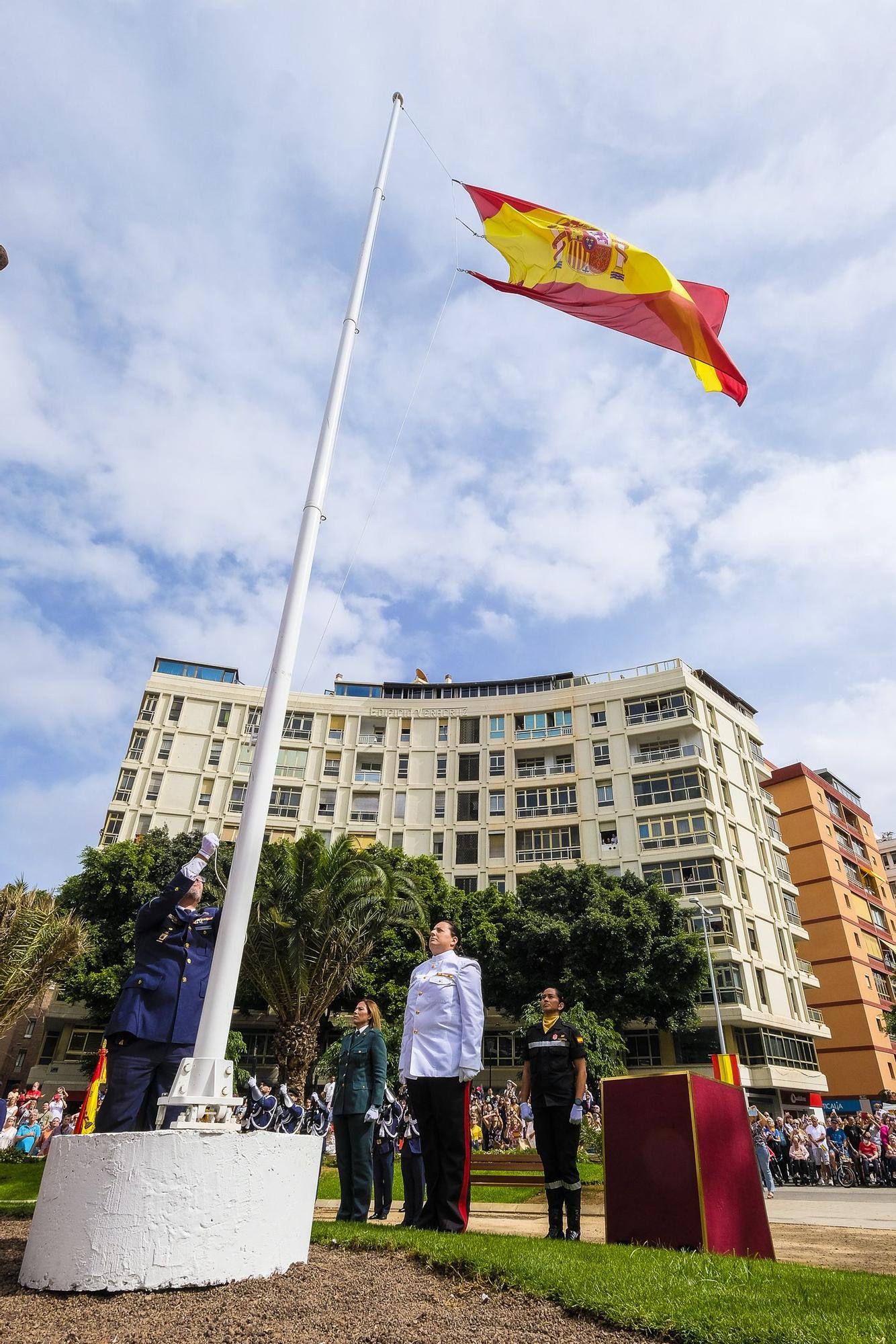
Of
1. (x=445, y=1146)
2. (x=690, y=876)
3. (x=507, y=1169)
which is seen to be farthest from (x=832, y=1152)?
(x=445, y=1146)

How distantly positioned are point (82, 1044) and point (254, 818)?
4603 centimetres

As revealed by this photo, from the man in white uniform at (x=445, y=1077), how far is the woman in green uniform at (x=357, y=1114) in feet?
3.26

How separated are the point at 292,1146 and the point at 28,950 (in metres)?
15.0

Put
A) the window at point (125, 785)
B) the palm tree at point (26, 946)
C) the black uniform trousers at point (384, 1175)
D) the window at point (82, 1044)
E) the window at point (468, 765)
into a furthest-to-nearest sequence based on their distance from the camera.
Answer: the window at point (468, 765)
the window at point (125, 785)
the window at point (82, 1044)
the palm tree at point (26, 946)
the black uniform trousers at point (384, 1175)

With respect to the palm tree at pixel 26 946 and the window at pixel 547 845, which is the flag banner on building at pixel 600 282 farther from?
the window at pixel 547 845

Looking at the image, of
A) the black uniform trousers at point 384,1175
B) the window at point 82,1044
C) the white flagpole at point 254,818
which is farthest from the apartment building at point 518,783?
the white flagpole at point 254,818

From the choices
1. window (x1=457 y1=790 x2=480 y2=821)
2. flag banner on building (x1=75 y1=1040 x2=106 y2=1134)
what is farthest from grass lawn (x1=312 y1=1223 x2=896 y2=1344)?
window (x1=457 y1=790 x2=480 y2=821)

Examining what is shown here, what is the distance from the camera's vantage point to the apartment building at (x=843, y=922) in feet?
162

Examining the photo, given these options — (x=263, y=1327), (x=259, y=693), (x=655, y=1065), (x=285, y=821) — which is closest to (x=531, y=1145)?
(x=655, y=1065)

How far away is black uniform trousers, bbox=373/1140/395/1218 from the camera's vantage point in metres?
9.38

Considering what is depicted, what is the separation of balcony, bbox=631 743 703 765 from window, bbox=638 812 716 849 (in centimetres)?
333

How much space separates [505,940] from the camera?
126 ft

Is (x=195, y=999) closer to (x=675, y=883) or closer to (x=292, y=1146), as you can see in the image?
(x=292, y=1146)

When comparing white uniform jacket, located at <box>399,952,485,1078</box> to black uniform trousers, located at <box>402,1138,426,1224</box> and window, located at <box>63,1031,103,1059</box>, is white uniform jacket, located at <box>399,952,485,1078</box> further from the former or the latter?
window, located at <box>63,1031,103,1059</box>
